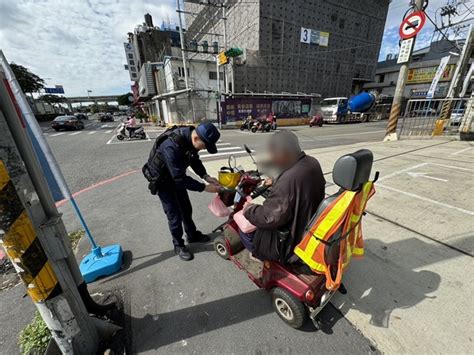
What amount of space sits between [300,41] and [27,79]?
3621 cm

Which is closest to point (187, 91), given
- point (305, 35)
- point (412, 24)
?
point (412, 24)

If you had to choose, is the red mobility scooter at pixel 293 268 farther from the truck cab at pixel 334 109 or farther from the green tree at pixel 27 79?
the green tree at pixel 27 79

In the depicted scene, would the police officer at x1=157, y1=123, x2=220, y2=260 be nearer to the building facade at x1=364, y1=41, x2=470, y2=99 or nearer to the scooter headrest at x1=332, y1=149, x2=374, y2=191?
the scooter headrest at x1=332, y1=149, x2=374, y2=191

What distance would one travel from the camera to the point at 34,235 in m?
1.14

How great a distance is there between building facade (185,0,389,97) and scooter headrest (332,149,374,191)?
2178cm

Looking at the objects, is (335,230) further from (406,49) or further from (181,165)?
(406,49)

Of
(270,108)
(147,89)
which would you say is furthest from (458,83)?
(147,89)

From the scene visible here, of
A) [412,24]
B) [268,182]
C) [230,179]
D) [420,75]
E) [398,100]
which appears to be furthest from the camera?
[420,75]

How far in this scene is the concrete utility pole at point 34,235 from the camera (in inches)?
41.0

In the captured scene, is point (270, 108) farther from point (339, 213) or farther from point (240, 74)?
point (339, 213)

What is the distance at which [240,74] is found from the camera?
70.0 ft

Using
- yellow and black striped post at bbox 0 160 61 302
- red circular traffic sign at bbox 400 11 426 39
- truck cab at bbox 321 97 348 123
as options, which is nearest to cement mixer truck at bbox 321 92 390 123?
truck cab at bbox 321 97 348 123

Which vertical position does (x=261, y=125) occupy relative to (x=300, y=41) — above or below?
below

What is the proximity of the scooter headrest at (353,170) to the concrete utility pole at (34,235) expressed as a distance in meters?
1.78
